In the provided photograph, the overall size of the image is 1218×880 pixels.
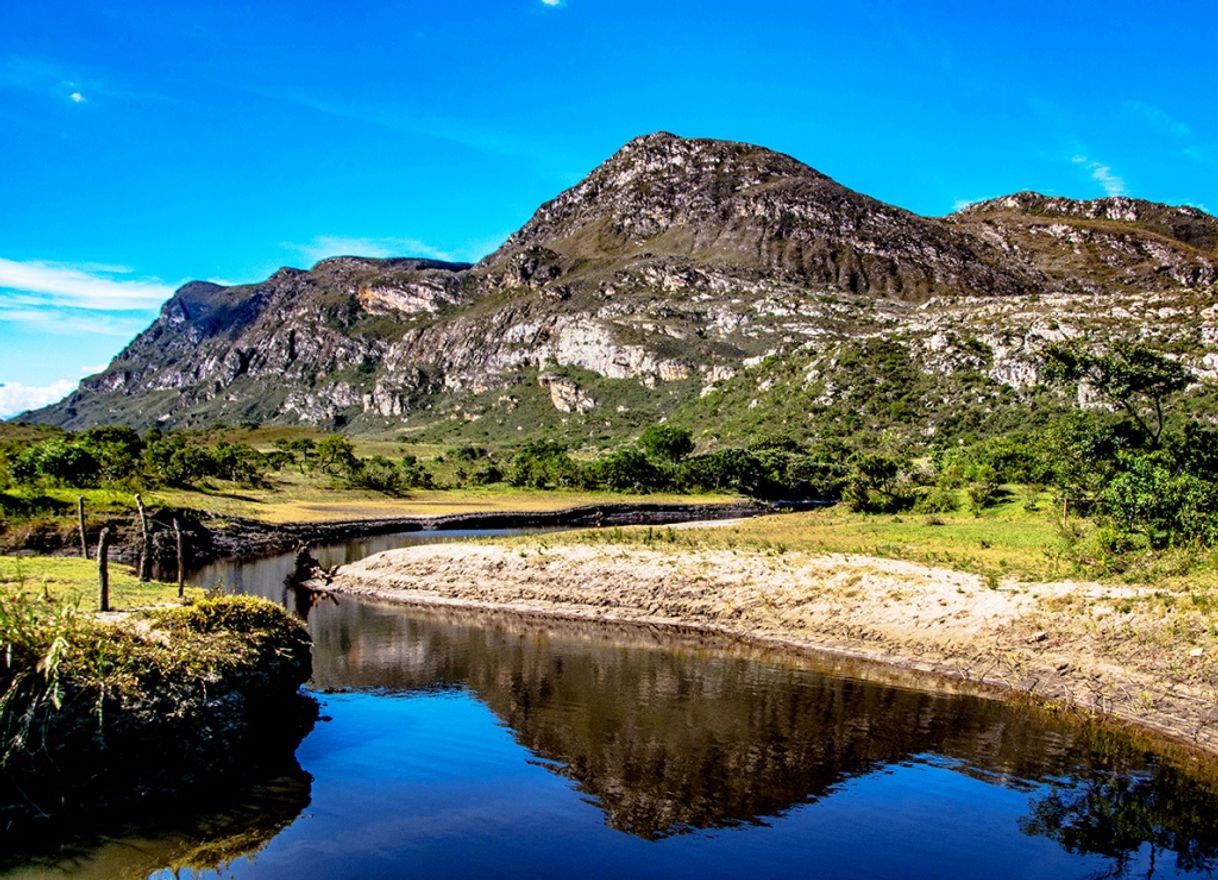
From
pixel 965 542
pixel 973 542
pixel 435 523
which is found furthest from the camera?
pixel 435 523

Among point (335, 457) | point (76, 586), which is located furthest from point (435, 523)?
point (76, 586)

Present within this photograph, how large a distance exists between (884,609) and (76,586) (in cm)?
2449

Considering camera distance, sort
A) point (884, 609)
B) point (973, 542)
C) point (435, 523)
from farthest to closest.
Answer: point (435, 523) < point (973, 542) < point (884, 609)

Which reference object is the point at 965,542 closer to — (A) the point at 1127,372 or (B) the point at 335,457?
(A) the point at 1127,372

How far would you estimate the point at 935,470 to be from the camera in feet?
255

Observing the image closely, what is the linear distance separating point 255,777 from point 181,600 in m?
4.88

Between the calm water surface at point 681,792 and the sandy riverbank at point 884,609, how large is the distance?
240 cm

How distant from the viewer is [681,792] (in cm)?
1686

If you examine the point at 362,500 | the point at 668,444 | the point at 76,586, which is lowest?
the point at 76,586

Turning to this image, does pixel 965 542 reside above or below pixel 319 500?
above

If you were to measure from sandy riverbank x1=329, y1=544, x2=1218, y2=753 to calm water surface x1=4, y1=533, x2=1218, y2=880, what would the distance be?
2.40m

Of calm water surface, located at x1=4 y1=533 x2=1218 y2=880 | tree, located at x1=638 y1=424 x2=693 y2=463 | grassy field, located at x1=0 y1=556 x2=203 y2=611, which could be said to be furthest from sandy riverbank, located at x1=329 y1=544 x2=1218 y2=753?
tree, located at x1=638 y1=424 x2=693 y2=463

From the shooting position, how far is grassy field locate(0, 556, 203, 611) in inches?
703

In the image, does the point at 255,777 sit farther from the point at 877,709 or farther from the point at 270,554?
the point at 270,554
